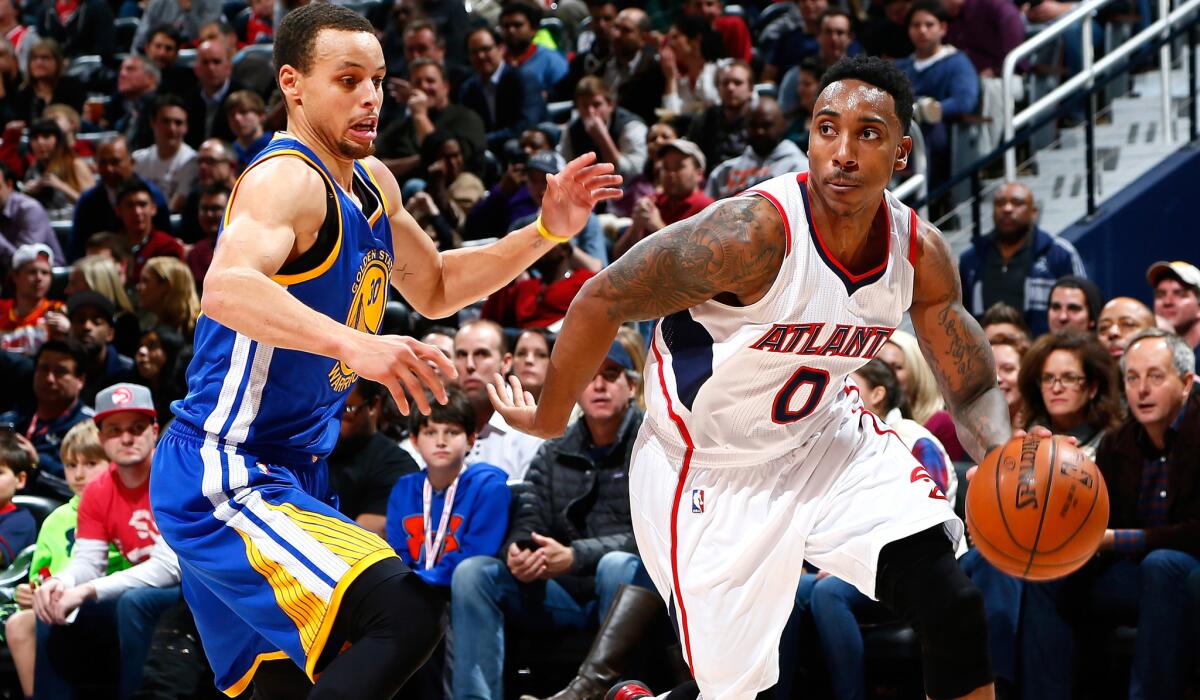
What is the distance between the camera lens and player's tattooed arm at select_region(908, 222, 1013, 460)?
427cm

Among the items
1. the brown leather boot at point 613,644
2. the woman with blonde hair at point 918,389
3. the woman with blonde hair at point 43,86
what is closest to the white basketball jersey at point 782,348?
the brown leather boot at point 613,644

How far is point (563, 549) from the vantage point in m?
6.50

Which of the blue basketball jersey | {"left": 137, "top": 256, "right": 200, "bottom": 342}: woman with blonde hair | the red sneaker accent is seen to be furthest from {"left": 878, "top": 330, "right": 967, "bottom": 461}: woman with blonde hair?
{"left": 137, "top": 256, "right": 200, "bottom": 342}: woman with blonde hair

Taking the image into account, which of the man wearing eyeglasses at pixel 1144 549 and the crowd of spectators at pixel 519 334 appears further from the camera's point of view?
the crowd of spectators at pixel 519 334

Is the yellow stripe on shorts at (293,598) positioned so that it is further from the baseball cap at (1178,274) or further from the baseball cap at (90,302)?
the baseball cap at (90,302)

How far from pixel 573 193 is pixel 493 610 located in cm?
236

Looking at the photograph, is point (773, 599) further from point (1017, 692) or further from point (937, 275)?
point (1017, 692)

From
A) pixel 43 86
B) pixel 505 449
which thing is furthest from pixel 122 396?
pixel 43 86

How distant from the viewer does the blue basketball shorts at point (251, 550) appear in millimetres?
3725

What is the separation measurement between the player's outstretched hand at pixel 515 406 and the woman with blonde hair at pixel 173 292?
17.5 ft

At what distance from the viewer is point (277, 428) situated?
397 centimetres

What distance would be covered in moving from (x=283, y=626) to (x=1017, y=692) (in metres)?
3.37

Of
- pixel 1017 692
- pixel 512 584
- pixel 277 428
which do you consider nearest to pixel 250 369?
pixel 277 428

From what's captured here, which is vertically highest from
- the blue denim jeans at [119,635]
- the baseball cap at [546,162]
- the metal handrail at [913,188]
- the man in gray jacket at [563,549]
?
the baseball cap at [546,162]
